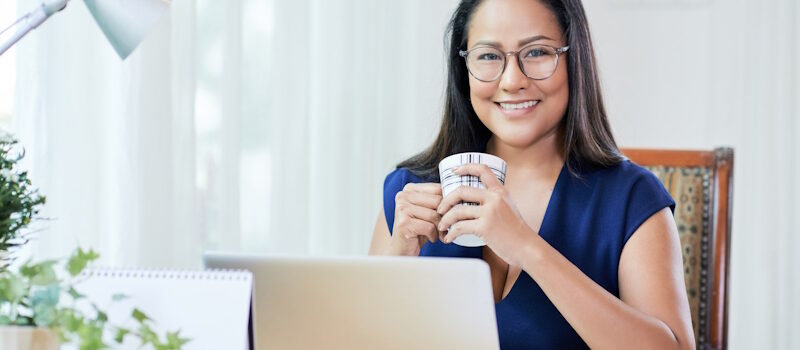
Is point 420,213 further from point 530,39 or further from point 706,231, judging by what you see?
point 706,231

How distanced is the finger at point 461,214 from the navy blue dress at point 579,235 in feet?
1.09

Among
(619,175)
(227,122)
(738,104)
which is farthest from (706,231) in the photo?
(738,104)

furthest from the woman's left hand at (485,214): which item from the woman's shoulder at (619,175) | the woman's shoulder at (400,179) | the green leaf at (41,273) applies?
the green leaf at (41,273)

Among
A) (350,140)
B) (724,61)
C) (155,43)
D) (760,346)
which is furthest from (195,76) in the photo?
(760,346)

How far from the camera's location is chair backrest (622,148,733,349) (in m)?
2.10

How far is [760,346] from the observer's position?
3.24 m

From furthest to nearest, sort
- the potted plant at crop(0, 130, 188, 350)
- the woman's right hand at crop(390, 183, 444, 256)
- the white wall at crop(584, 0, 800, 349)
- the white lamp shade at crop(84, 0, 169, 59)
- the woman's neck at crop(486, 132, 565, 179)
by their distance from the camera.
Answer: the white wall at crop(584, 0, 800, 349) < the woman's neck at crop(486, 132, 565, 179) < the woman's right hand at crop(390, 183, 444, 256) < the white lamp shade at crop(84, 0, 169, 59) < the potted plant at crop(0, 130, 188, 350)

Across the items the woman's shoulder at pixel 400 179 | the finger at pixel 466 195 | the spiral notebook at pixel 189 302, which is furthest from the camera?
the woman's shoulder at pixel 400 179

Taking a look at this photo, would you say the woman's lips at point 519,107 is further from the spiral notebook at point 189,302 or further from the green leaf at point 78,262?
the green leaf at point 78,262

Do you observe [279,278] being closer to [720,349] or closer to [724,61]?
[720,349]

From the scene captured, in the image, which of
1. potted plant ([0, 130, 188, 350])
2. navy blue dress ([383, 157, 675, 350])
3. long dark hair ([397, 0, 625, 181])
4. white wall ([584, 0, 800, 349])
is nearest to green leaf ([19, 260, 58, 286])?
potted plant ([0, 130, 188, 350])

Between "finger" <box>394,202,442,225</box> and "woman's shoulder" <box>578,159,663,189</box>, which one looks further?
"woman's shoulder" <box>578,159,663,189</box>

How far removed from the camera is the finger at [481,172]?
1.30 m

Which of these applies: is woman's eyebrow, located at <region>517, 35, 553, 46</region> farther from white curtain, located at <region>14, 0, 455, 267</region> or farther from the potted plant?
the potted plant
